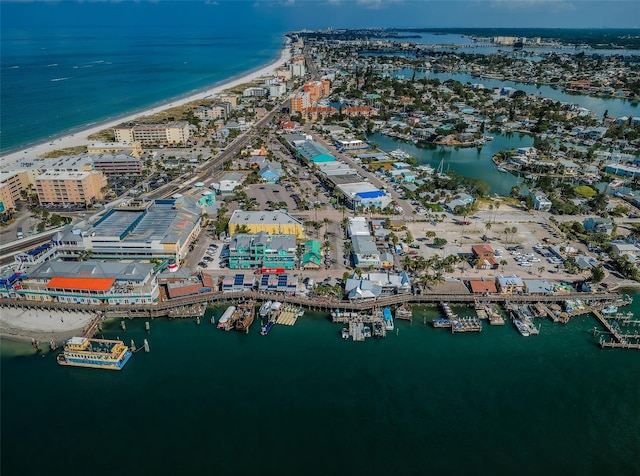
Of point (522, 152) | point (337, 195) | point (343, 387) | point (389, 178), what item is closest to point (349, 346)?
point (343, 387)

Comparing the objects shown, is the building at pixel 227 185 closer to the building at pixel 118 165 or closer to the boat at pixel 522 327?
the building at pixel 118 165

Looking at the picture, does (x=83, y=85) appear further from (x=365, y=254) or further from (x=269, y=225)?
(x=365, y=254)

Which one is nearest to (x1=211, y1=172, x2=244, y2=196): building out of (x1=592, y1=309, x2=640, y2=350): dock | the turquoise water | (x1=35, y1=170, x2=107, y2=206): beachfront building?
(x1=35, y1=170, x2=107, y2=206): beachfront building

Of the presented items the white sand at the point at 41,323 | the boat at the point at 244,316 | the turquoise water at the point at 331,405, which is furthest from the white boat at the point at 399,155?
the white sand at the point at 41,323

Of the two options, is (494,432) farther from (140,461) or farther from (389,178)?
(389,178)

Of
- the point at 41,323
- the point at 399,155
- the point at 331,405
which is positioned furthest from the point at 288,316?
the point at 399,155
